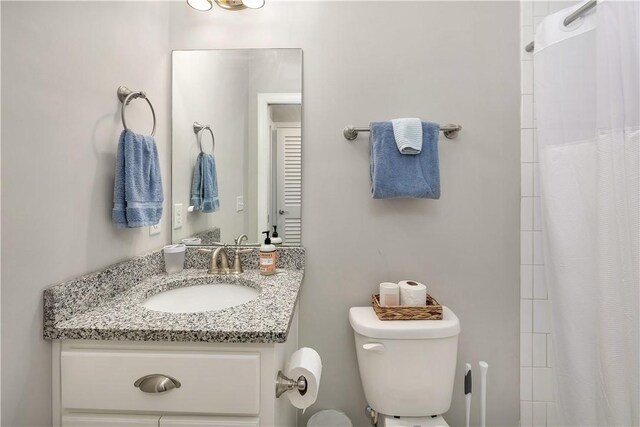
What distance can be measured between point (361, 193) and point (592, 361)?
3.13 ft

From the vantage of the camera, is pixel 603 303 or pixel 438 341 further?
pixel 438 341

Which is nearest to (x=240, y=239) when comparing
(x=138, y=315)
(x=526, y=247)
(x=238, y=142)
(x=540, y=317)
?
(x=238, y=142)

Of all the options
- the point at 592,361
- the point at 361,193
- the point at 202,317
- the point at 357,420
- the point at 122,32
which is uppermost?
the point at 122,32

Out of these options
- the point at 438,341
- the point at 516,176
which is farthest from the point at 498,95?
the point at 438,341

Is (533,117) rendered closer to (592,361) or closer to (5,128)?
(592,361)

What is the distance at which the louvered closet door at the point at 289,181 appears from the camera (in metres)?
1.36

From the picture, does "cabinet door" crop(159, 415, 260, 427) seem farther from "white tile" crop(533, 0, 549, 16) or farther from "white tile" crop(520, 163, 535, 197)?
"white tile" crop(533, 0, 549, 16)

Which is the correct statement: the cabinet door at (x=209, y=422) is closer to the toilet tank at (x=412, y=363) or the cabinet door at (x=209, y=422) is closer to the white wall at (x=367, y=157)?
the toilet tank at (x=412, y=363)

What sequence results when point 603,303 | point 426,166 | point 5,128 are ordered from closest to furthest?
point 5,128 < point 603,303 < point 426,166

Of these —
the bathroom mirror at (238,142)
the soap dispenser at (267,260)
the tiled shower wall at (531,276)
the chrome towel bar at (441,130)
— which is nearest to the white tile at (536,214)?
the tiled shower wall at (531,276)

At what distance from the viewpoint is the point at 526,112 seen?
4.37 feet

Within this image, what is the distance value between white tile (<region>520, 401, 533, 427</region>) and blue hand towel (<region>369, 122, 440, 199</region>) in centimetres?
97

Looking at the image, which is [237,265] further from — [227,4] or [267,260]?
[227,4]

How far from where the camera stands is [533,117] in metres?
1.33
